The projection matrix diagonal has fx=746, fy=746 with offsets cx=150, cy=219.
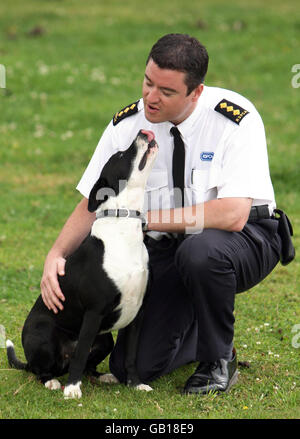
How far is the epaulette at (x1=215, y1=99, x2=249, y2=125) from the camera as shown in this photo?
4.07 m

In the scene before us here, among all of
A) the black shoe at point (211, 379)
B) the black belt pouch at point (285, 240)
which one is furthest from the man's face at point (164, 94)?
the black shoe at point (211, 379)

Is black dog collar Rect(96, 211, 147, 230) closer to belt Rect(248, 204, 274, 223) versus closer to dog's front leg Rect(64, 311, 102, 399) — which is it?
dog's front leg Rect(64, 311, 102, 399)

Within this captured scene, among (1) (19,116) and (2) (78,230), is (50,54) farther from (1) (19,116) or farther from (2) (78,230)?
(2) (78,230)

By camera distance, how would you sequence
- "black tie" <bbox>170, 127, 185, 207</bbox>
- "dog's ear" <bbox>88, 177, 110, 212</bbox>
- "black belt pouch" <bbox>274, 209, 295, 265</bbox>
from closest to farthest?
"dog's ear" <bbox>88, 177, 110, 212</bbox> < "black tie" <bbox>170, 127, 185, 207</bbox> < "black belt pouch" <bbox>274, 209, 295, 265</bbox>

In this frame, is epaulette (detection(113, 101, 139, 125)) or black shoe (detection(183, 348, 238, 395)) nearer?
black shoe (detection(183, 348, 238, 395))

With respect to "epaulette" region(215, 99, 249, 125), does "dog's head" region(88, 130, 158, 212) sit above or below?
below

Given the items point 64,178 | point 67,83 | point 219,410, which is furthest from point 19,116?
point 219,410

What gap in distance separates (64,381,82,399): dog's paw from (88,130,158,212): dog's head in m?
0.91

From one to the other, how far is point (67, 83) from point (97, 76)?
2.10 ft

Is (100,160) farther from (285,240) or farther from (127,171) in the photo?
(285,240)

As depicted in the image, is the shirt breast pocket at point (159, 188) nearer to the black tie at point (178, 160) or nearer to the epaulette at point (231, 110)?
the black tie at point (178, 160)

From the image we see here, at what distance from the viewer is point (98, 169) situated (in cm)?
431

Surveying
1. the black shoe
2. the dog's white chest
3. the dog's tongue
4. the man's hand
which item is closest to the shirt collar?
the dog's tongue

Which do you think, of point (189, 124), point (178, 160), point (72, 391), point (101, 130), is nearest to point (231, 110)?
point (189, 124)
